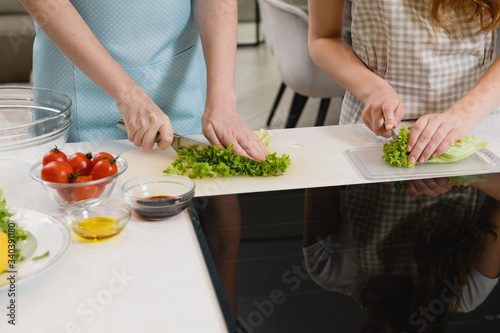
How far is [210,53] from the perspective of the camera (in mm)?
1397

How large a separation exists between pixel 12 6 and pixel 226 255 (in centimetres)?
408

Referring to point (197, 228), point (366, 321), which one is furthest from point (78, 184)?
point (366, 321)

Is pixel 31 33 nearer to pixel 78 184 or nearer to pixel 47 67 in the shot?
pixel 47 67

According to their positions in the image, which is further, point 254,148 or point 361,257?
point 254,148

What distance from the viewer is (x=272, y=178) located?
117 centimetres

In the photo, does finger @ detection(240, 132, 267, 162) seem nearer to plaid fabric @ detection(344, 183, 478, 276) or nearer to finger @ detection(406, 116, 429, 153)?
plaid fabric @ detection(344, 183, 478, 276)

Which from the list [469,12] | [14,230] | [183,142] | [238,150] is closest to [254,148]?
[238,150]

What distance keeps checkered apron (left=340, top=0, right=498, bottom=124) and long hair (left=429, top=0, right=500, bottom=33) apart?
18 millimetres

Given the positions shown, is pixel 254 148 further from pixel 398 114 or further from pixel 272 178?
pixel 398 114

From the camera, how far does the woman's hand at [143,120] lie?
1.18 meters

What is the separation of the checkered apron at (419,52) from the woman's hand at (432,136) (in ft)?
0.91

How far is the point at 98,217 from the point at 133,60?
0.59m

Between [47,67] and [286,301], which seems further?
[47,67]

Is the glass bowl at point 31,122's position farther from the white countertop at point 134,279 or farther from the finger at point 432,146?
the finger at point 432,146
